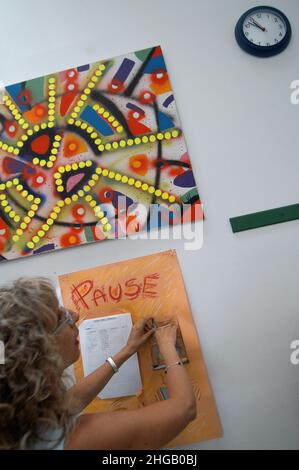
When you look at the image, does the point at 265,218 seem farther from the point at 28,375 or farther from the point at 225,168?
the point at 28,375

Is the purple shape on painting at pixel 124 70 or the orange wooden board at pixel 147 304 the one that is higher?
the purple shape on painting at pixel 124 70

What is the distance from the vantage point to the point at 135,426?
2.38 feet

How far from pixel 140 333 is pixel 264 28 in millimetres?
1071

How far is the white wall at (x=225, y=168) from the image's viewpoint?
1.05 metres

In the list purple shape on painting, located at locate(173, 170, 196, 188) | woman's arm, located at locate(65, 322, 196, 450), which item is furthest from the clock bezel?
woman's arm, located at locate(65, 322, 196, 450)

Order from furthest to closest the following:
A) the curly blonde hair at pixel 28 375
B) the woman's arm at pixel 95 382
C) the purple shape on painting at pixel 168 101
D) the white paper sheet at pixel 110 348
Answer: the purple shape on painting at pixel 168 101 < the white paper sheet at pixel 110 348 < the woman's arm at pixel 95 382 < the curly blonde hair at pixel 28 375

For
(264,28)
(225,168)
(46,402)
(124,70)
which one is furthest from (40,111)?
(46,402)

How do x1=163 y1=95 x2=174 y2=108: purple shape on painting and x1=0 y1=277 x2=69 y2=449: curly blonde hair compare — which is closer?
x1=0 y1=277 x2=69 y2=449: curly blonde hair

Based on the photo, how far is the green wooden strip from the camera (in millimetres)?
1104

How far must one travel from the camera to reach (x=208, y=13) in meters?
1.24

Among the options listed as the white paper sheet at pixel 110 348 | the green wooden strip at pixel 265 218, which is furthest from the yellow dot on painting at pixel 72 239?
the green wooden strip at pixel 265 218

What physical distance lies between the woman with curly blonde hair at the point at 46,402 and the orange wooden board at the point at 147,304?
0.74ft

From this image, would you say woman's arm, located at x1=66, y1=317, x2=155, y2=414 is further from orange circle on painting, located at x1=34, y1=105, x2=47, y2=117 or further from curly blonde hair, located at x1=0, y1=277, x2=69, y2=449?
orange circle on painting, located at x1=34, y1=105, x2=47, y2=117

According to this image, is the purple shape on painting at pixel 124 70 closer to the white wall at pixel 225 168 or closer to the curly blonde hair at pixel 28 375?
the white wall at pixel 225 168
